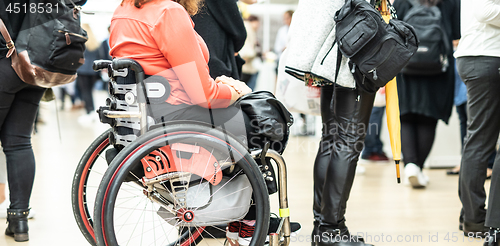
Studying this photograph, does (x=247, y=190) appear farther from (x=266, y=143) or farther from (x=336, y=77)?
(x=336, y=77)

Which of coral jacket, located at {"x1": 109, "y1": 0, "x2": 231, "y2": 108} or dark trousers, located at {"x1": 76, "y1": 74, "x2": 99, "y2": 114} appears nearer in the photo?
coral jacket, located at {"x1": 109, "y1": 0, "x2": 231, "y2": 108}

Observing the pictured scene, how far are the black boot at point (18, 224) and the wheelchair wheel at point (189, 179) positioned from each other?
36.6 inches

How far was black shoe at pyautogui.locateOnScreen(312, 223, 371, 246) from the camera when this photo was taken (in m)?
2.01

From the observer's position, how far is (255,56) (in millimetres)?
6215

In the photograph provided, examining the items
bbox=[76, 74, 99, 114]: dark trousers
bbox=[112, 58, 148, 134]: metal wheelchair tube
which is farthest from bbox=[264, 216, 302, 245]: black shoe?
bbox=[76, 74, 99, 114]: dark trousers

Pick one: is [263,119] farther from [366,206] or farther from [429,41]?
[429,41]

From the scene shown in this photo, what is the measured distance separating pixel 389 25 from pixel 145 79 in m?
0.98

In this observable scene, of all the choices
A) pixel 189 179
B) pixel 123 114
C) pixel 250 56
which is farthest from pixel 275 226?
pixel 250 56

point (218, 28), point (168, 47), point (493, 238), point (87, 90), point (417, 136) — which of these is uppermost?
point (168, 47)

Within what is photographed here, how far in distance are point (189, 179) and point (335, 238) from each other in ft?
2.72

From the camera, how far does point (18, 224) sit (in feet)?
7.04

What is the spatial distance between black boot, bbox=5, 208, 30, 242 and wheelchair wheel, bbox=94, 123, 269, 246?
0.93 m

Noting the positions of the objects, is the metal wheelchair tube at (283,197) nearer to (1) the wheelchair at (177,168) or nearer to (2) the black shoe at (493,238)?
(1) the wheelchair at (177,168)

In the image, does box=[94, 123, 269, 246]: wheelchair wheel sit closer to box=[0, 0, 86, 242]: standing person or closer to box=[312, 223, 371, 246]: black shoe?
box=[312, 223, 371, 246]: black shoe
